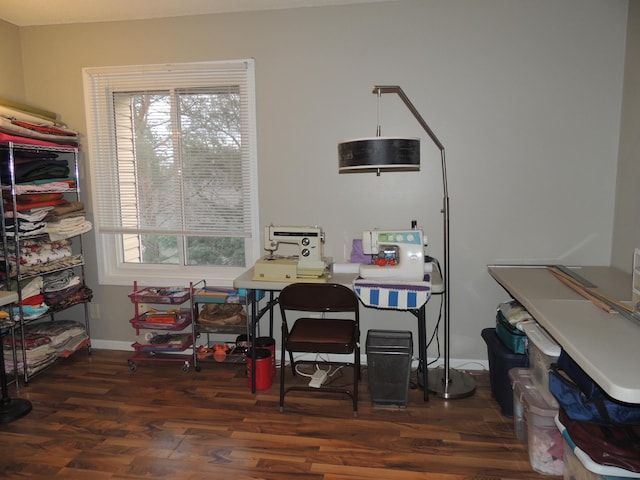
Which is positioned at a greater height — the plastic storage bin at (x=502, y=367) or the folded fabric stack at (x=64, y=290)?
the folded fabric stack at (x=64, y=290)

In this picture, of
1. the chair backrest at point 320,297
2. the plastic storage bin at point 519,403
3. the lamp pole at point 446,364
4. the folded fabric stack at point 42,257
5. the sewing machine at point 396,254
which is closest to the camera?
the plastic storage bin at point 519,403

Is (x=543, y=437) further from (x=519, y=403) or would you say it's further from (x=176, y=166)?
(x=176, y=166)

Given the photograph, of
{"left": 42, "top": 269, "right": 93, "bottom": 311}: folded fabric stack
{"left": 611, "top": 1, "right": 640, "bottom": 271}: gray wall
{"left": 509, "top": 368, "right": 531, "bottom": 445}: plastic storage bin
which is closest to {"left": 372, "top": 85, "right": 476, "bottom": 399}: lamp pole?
{"left": 509, "top": 368, "right": 531, "bottom": 445}: plastic storage bin

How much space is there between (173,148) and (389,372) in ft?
7.09

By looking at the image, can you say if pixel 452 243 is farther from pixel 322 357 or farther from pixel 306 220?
pixel 322 357

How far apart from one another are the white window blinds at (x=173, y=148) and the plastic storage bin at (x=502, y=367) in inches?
70.9

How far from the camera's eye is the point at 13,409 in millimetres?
2695

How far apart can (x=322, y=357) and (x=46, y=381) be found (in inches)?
72.9

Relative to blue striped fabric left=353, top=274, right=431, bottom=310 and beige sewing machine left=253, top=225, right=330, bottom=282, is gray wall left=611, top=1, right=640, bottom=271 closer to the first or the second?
blue striped fabric left=353, top=274, right=431, bottom=310

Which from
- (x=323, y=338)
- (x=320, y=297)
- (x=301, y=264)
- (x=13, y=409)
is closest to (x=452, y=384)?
(x=323, y=338)

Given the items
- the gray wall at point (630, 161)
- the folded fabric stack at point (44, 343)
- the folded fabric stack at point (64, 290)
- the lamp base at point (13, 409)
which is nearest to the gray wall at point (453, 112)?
the gray wall at point (630, 161)

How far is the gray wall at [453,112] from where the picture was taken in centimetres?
291

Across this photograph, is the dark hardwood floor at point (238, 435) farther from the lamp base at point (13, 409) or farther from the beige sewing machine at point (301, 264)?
the beige sewing machine at point (301, 264)

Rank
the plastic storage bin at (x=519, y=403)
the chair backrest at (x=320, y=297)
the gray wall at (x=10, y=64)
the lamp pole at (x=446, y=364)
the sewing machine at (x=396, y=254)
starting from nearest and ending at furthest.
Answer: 1. the plastic storage bin at (x=519, y=403)
2. the chair backrest at (x=320, y=297)
3. the sewing machine at (x=396, y=254)
4. the lamp pole at (x=446, y=364)
5. the gray wall at (x=10, y=64)
